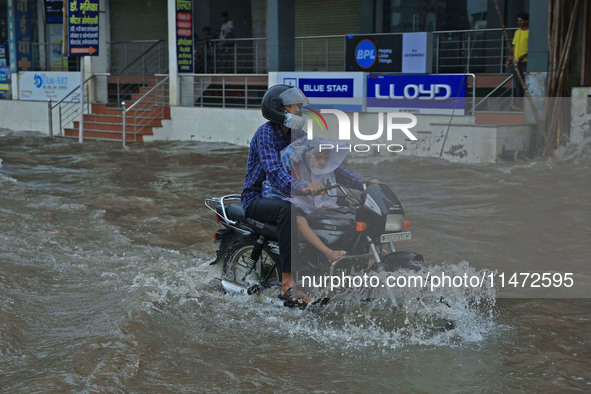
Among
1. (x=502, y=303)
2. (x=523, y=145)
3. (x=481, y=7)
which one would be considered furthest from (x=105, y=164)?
(x=502, y=303)

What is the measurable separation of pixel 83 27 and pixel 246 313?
47.5 feet

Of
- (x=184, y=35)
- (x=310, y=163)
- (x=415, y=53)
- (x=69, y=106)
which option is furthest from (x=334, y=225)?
(x=69, y=106)

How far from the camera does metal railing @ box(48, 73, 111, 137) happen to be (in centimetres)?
2133

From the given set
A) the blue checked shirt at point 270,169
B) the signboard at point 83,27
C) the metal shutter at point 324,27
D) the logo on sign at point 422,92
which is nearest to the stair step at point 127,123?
Result: the signboard at point 83,27

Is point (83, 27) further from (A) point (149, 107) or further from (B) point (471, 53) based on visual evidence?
(B) point (471, 53)

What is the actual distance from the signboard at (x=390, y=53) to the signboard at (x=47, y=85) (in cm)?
1028

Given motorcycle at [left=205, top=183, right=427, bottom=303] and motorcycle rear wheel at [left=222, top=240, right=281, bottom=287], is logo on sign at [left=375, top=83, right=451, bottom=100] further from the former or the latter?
motorcycle at [left=205, top=183, right=427, bottom=303]

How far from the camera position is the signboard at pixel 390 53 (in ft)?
48.9

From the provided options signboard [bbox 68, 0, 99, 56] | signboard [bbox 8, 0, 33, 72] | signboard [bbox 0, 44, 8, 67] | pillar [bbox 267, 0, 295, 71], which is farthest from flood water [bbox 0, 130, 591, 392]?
signboard [bbox 0, 44, 8, 67]

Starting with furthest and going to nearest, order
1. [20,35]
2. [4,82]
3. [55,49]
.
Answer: [55,49] → [4,82] → [20,35]

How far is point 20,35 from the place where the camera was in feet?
79.7

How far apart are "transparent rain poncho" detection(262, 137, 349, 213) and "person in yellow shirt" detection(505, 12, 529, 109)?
31.1 ft

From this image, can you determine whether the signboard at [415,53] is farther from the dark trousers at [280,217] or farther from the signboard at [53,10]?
the signboard at [53,10]

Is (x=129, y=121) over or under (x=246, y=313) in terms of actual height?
over
